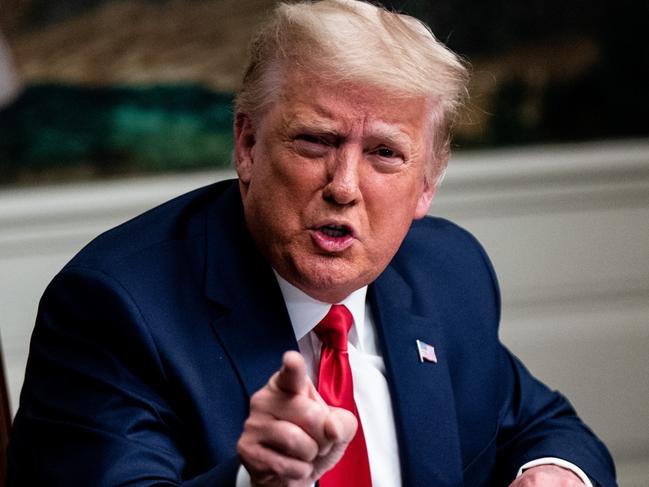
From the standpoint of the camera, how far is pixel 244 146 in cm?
216

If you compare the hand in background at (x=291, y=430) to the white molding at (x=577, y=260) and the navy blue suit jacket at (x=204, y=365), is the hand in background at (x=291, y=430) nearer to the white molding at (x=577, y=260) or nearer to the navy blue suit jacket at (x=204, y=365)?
the navy blue suit jacket at (x=204, y=365)

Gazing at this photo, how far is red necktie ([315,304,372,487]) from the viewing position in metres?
2.09

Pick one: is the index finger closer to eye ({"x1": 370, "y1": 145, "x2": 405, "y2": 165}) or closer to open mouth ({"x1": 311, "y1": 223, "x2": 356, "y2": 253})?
open mouth ({"x1": 311, "y1": 223, "x2": 356, "y2": 253})

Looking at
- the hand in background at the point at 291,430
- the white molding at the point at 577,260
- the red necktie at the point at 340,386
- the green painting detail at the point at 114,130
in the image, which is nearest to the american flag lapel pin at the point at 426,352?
the red necktie at the point at 340,386

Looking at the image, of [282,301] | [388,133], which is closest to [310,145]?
[388,133]

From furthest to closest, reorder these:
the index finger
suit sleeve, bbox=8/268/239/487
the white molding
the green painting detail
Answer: the white molding, the green painting detail, suit sleeve, bbox=8/268/239/487, the index finger

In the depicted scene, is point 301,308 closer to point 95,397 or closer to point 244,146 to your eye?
point 244,146

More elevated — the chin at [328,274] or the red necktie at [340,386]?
the chin at [328,274]

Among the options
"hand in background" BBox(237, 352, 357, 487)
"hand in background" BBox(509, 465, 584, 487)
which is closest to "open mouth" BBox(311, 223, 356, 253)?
"hand in background" BBox(237, 352, 357, 487)

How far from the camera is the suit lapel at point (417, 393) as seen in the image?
7.20 ft

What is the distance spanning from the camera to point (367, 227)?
205cm

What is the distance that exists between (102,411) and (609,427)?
344 centimetres

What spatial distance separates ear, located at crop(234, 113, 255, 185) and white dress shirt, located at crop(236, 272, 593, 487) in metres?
0.21

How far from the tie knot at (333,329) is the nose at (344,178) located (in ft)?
0.85
